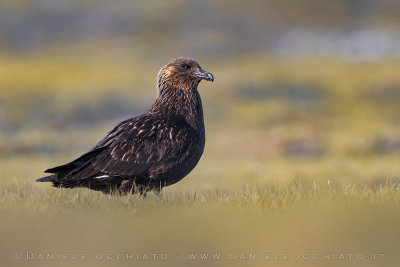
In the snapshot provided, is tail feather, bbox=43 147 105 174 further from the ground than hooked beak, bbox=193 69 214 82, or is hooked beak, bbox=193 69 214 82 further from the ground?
hooked beak, bbox=193 69 214 82

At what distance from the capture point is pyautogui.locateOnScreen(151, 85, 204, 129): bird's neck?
32.2ft

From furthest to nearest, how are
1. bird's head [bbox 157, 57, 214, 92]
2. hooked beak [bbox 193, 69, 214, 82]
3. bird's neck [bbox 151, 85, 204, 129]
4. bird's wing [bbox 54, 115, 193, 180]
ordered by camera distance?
bird's head [bbox 157, 57, 214, 92] < hooked beak [bbox 193, 69, 214, 82] < bird's neck [bbox 151, 85, 204, 129] < bird's wing [bbox 54, 115, 193, 180]

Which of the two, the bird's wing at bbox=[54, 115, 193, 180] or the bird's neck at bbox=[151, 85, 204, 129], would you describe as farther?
the bird's neck at bbox=[151, 85, 204, 129]

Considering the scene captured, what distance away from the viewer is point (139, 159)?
360 inches

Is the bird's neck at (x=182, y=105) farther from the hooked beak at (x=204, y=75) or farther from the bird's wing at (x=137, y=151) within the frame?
the bird's wing at (x=137, y=151)

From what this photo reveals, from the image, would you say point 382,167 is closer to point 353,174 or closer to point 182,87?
point 353,174

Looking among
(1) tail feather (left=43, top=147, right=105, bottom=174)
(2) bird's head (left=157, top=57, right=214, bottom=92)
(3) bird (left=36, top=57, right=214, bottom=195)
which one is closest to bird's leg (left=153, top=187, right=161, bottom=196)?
(3) bird (left=36, top=57, right=214, bottom=195)

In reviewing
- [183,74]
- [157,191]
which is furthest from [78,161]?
[183,74]

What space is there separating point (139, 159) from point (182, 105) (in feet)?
3.79

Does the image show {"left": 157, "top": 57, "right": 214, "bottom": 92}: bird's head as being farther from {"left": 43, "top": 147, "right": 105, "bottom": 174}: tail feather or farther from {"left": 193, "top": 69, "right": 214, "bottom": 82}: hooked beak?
{"left": 43, "top": 147, "right": 105, "bottom": 174}: tail feather

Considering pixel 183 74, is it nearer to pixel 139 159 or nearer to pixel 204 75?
pixel 204 75

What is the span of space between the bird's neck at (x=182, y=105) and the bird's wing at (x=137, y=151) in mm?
344

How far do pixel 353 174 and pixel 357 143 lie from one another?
17.4 ft

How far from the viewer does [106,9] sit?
252ft
